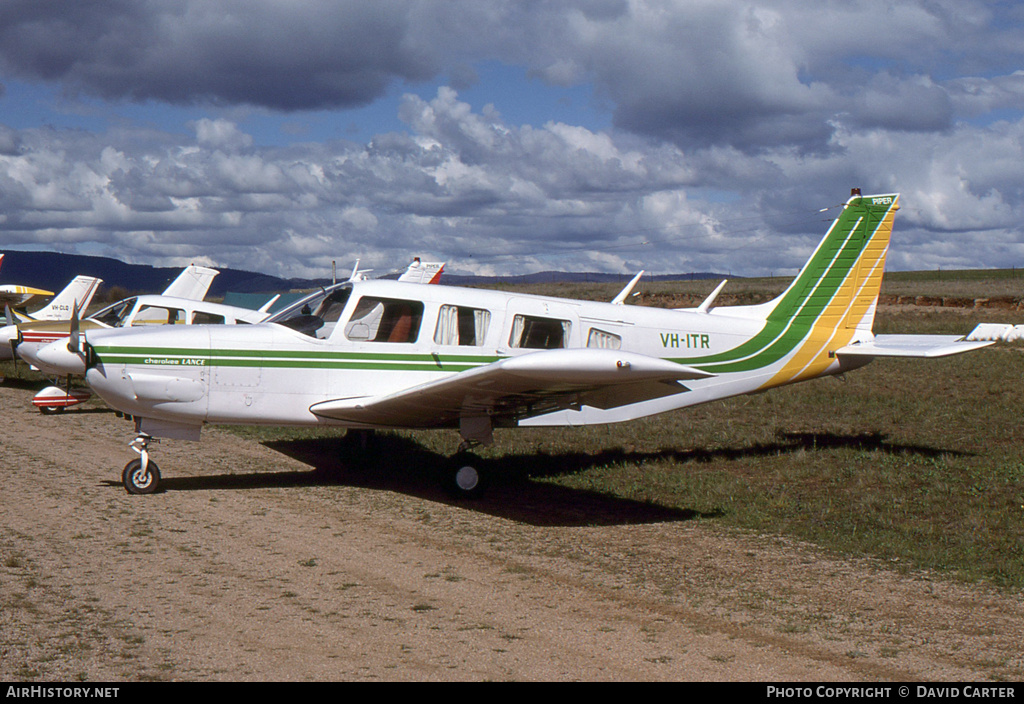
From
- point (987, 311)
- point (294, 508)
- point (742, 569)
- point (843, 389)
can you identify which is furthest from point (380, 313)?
point (987, 311)

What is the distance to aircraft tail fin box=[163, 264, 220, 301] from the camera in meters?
20.5

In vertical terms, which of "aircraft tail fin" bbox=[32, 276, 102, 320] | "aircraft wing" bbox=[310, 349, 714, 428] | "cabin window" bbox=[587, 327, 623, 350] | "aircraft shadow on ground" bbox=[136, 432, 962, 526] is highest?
"aircraft tail fin" bbox=[32, 276, 102, 320]

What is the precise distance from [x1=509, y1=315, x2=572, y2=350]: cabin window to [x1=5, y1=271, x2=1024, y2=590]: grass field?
5.83ft

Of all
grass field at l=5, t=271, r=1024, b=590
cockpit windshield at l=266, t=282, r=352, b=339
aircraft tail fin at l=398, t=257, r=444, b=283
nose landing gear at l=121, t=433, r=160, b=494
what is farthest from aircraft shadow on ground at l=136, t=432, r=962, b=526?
aircraft tail fin at l=398, t=257, r=444, b=283

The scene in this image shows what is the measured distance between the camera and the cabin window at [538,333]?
30.8 feet

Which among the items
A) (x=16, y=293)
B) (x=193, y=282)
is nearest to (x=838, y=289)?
(x=193, y=282)

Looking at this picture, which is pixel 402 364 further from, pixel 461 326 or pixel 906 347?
pixel 906 347

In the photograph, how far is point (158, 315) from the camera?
15.1 m

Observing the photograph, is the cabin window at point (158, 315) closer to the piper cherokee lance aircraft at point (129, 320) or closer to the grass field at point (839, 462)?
the piper cherokee lance aircraft at point (129, 320)

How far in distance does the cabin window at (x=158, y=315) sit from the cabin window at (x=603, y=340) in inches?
343

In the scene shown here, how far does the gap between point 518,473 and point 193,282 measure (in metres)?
13.4

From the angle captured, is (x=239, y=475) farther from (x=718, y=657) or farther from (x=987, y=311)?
(x=987, y=311)

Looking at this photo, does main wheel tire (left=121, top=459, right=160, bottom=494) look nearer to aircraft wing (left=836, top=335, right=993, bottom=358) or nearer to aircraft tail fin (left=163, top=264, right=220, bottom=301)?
aircraft wing (left=836, top=335, right=993, bottom=358)
